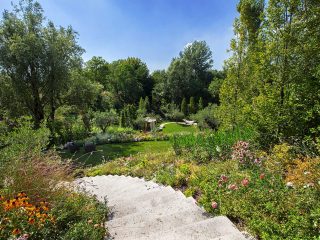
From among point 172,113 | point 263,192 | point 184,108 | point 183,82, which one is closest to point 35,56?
point 263,192

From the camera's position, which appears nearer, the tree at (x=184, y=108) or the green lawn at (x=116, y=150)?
the green lawn at (x=116, y=150)

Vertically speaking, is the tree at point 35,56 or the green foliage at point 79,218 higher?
the tree at point 35,56

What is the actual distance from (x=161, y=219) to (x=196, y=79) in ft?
96.0

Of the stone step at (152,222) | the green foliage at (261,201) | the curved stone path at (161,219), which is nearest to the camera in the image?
the green foliage at (261,201)

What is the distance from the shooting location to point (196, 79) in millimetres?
31484

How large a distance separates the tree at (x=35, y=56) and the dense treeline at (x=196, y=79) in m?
0.05

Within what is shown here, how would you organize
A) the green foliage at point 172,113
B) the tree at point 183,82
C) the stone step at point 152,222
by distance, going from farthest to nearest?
the tree at point 183,82
the green foliage at point 172,113
the stone step at point 152,222

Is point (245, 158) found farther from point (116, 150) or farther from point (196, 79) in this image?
point (196, 79)

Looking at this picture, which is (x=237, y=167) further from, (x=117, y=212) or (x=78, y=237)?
(x=78, y=237)

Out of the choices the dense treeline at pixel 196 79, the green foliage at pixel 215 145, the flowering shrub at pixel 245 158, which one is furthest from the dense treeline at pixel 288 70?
the flowering shrub at pixel 245 158

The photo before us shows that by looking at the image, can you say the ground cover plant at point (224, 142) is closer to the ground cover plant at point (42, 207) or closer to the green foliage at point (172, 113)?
the ground cover plant at point (42, 207)

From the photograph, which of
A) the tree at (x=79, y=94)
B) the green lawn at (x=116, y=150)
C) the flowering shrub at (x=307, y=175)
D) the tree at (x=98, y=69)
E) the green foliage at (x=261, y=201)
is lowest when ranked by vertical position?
the green lawn at (x=116, y=150)

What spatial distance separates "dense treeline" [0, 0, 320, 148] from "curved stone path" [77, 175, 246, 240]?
2649mm

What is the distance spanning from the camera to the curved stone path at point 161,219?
2578 millimetres
